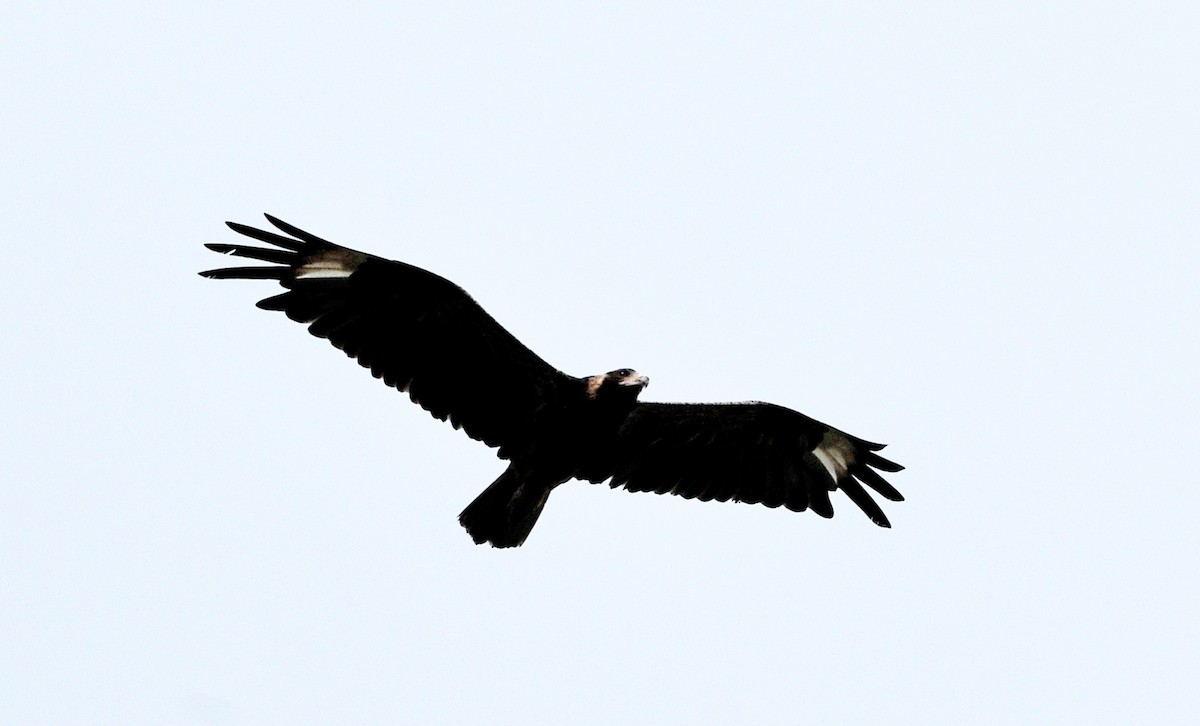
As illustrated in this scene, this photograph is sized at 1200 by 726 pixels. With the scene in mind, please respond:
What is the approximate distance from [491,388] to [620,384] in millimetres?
1114

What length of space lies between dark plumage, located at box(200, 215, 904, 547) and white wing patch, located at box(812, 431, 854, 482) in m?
0.47

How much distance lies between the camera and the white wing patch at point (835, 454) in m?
14.3

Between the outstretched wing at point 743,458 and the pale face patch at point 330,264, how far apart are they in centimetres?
255

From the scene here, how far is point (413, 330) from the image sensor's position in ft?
42.4

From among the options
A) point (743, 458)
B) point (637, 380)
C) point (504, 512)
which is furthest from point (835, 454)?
point (504, 512)

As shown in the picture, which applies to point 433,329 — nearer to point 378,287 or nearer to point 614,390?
point 378,287

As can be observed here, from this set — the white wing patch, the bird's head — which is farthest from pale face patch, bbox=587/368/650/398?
the white wing patch

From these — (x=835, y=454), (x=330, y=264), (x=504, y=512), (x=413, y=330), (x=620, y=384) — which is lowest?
(x=504, y=512)

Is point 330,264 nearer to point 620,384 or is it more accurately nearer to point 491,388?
point 491,388

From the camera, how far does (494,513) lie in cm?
1306

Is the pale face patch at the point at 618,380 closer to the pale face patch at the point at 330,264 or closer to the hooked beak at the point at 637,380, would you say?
the hooked beak at the point at 637,380

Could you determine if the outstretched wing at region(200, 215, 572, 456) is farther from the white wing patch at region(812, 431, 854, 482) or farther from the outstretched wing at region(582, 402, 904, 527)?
the white wing patch at region(812, 431, 854, 482)

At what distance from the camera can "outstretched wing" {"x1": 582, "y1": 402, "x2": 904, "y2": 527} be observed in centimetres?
1380

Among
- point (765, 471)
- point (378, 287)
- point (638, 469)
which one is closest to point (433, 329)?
point (378, 287)
